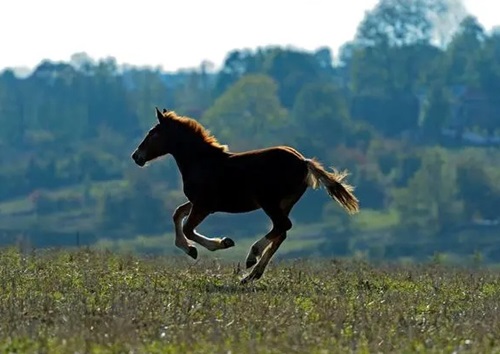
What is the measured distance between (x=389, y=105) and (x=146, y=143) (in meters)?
169

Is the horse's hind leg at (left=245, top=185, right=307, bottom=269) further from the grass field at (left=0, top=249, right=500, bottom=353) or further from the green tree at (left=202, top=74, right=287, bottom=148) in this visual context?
the green tree at (left=202, top=74, right=287, bottom=148)

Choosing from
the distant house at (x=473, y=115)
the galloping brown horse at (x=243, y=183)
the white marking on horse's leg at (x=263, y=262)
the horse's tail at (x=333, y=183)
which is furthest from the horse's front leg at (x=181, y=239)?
the distant house at (x=473, y=115)

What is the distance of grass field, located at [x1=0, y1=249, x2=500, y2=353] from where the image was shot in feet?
43.2

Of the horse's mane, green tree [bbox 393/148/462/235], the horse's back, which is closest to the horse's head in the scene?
the horse's mane

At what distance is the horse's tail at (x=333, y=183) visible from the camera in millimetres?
19688

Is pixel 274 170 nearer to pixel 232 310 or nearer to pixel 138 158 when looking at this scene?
pixel 138 158

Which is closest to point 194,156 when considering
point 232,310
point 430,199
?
point 232,310

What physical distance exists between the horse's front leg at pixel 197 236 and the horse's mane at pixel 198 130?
93cm

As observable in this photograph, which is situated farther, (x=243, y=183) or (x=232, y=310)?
(x=243, y=183)

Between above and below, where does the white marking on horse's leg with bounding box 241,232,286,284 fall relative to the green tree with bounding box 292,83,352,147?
above

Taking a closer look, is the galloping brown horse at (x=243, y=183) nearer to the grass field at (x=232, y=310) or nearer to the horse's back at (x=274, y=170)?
the horse's back at (x=274, y=170)

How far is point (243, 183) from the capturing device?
19781 millimetres

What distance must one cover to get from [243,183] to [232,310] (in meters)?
4.51

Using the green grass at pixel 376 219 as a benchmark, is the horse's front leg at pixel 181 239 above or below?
above
